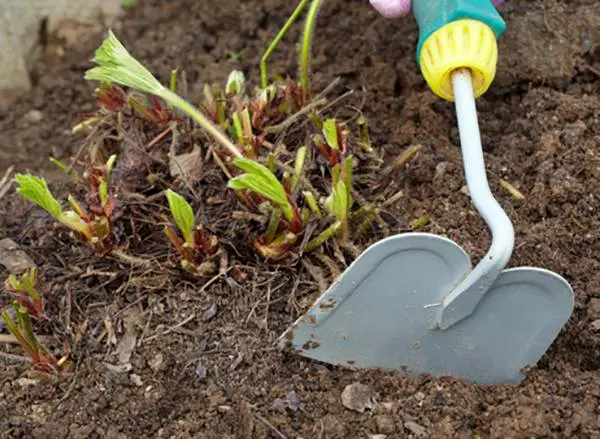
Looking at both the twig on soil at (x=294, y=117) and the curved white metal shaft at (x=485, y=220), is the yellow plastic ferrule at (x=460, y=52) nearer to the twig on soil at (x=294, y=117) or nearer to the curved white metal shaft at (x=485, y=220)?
the curved white metal shaft at (x=485, y=220)

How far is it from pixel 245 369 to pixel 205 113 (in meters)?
0.53

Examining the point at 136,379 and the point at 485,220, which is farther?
the point at 136,379

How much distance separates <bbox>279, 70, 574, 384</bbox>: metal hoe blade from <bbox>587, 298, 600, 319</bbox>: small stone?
108 mm

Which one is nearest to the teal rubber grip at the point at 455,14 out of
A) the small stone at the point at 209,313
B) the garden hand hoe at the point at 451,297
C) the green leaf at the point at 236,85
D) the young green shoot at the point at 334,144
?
the garden hand hoe at the point at 451,297

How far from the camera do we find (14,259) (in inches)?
63.1

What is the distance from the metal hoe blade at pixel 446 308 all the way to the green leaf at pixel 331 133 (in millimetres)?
215

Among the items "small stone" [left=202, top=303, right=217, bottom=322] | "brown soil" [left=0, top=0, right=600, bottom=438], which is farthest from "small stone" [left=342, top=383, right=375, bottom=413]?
"small stone" [left=202, top=303, right=217, bottom=322]

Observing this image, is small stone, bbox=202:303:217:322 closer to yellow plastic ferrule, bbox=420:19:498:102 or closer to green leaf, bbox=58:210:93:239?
green leaf, bbox=58:210:93:239

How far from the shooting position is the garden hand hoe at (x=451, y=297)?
1.32m

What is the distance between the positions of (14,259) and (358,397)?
675 mm

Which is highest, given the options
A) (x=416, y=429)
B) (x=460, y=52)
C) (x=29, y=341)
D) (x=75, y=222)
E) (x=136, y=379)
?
(x=460, y=52)

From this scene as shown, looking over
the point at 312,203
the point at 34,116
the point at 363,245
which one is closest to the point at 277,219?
the point at 312,203

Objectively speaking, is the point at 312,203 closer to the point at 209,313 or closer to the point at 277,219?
the point at 277,219

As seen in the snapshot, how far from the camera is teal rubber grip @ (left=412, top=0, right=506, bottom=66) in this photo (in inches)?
57.3
